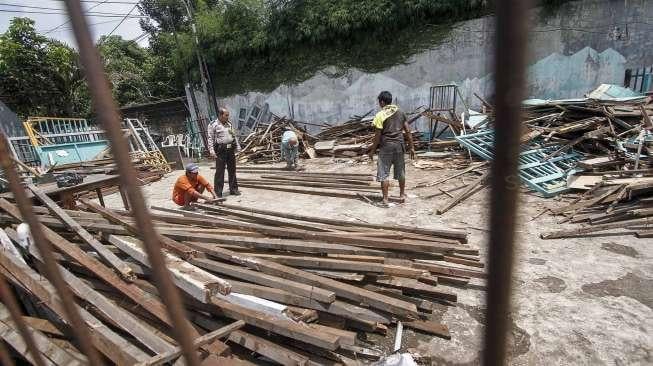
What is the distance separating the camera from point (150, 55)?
24484mm

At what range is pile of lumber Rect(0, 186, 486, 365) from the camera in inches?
86.4

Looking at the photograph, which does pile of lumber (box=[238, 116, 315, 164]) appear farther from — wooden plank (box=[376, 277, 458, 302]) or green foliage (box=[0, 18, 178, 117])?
wooden plank (box=[376, 277, 458, 302])

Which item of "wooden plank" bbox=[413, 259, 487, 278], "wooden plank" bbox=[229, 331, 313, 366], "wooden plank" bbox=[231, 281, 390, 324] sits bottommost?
"wooden plank" bbox=[413, 259, 487, 278]

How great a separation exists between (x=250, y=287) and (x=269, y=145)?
31.8 feet

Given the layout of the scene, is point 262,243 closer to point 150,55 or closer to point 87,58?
point 87,58

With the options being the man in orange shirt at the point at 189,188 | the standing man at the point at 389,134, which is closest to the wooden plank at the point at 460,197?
the standing man at the point at 389,134

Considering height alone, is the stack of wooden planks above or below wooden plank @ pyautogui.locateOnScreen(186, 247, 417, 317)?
below

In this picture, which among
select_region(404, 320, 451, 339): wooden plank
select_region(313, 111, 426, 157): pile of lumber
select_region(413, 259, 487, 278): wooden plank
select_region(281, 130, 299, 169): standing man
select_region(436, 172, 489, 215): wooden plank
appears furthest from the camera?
select_region(313, 111, 426, 157): pile of lumber

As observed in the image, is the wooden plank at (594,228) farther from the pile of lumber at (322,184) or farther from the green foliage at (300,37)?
the green foliage at (300,37)

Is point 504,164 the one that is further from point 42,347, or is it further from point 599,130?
point 599,130

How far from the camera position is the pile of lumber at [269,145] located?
1145 centimetres


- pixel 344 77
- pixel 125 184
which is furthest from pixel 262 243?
pixel 344 77

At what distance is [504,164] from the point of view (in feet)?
1.57

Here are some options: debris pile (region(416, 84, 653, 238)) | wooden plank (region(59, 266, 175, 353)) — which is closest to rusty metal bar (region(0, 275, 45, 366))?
wooden plank (region(59, 266, 175, 353))
